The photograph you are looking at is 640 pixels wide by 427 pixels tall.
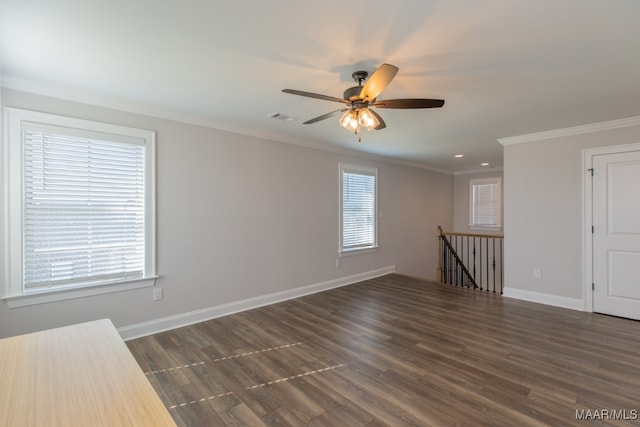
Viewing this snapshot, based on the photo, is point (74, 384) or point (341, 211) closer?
point (74, 384)

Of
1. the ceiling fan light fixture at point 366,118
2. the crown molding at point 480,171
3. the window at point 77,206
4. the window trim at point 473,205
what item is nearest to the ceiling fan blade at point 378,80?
the ceiling fan light fixture at point 366,118

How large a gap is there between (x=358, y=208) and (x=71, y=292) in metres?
4.15

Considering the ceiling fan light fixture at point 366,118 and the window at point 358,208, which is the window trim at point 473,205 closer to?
the window at point 358,208

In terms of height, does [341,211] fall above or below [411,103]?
below

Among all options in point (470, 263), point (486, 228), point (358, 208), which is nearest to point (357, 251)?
point (358, 208)

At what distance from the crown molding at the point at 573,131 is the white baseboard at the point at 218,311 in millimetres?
3296

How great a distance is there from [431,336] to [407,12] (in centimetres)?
289

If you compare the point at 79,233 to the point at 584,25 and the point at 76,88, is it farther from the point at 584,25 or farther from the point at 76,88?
A: the point at 584,25

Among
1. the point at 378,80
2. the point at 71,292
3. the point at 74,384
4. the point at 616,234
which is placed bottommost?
the point at 71,292

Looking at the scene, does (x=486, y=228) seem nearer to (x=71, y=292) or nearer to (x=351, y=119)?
(x=351, y=119)

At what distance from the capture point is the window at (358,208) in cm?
520

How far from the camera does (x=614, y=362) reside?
256 centimetres

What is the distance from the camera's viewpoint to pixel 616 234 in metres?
3.64

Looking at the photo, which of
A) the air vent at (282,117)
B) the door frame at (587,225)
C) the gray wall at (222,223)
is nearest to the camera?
the gray wall at (222,223)
